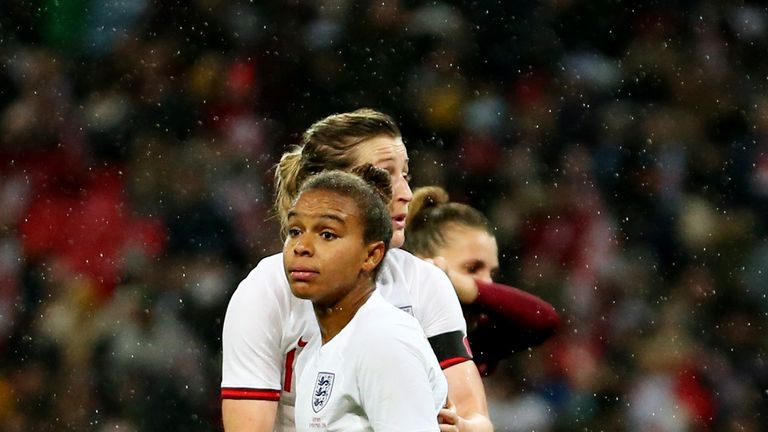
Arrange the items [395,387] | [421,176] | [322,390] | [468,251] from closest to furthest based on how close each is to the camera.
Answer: [395,387] < [322,390] < [468,251] < [421,176]

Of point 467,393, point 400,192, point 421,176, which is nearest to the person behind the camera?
point 400,192

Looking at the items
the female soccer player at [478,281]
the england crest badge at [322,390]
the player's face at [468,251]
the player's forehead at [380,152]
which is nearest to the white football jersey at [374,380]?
the england crest badge at [322,390]

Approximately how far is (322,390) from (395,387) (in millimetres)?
163

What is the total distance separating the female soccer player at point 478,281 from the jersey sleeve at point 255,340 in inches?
31.5

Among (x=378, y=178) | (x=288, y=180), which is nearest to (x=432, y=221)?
(x=288, y=180)

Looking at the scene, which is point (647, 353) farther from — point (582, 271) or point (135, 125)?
point (135, 125)

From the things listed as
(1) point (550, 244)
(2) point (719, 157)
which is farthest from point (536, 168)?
(2) point (719, 157)

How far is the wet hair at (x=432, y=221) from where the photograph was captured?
3.38 meters

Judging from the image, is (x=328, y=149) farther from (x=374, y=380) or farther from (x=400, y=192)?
(x=374, y=380)

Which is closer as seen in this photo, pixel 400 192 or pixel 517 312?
pixel 400 192

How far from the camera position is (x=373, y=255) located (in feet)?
6.73

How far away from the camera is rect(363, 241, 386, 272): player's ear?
2.04m

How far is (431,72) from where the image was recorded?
18.7ft

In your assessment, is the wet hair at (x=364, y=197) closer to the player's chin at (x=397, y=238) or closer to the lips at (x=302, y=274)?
the lips at (x=302, y=274)
